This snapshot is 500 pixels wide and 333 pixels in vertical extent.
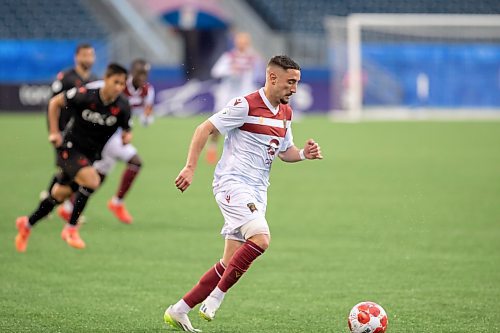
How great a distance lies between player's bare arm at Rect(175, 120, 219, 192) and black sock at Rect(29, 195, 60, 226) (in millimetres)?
3916

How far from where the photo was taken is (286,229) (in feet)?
36.8

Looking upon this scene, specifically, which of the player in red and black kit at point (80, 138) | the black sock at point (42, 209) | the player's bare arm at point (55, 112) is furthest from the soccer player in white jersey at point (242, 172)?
the black sock at point (42, 209)

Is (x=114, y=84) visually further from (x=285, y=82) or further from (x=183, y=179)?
(x=183, y=179)

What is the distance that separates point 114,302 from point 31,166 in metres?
10.3

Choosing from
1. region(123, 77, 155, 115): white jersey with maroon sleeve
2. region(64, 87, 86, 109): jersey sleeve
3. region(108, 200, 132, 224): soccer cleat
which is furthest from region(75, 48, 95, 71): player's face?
region(64, 87, 86, 109): jersey sleeve

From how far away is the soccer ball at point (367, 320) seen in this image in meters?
6.09

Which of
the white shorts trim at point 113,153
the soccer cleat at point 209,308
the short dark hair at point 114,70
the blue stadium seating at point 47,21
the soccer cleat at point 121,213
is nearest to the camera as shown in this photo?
the soccer cleat at point 209,308

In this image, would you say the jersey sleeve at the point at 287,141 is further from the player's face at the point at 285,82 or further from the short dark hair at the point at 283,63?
the short dark hair at the point at 283,63

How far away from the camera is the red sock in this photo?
624 cm

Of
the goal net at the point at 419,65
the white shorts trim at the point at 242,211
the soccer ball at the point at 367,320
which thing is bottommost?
the goal net at the point at 419,65

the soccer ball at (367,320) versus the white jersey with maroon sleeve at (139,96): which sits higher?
the white jersey with maroon sleeve at (139,96)

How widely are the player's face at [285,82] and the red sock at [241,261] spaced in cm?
98

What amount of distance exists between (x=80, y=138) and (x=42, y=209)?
0.77 metres

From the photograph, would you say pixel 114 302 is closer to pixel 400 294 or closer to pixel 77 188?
pixel 400 294
